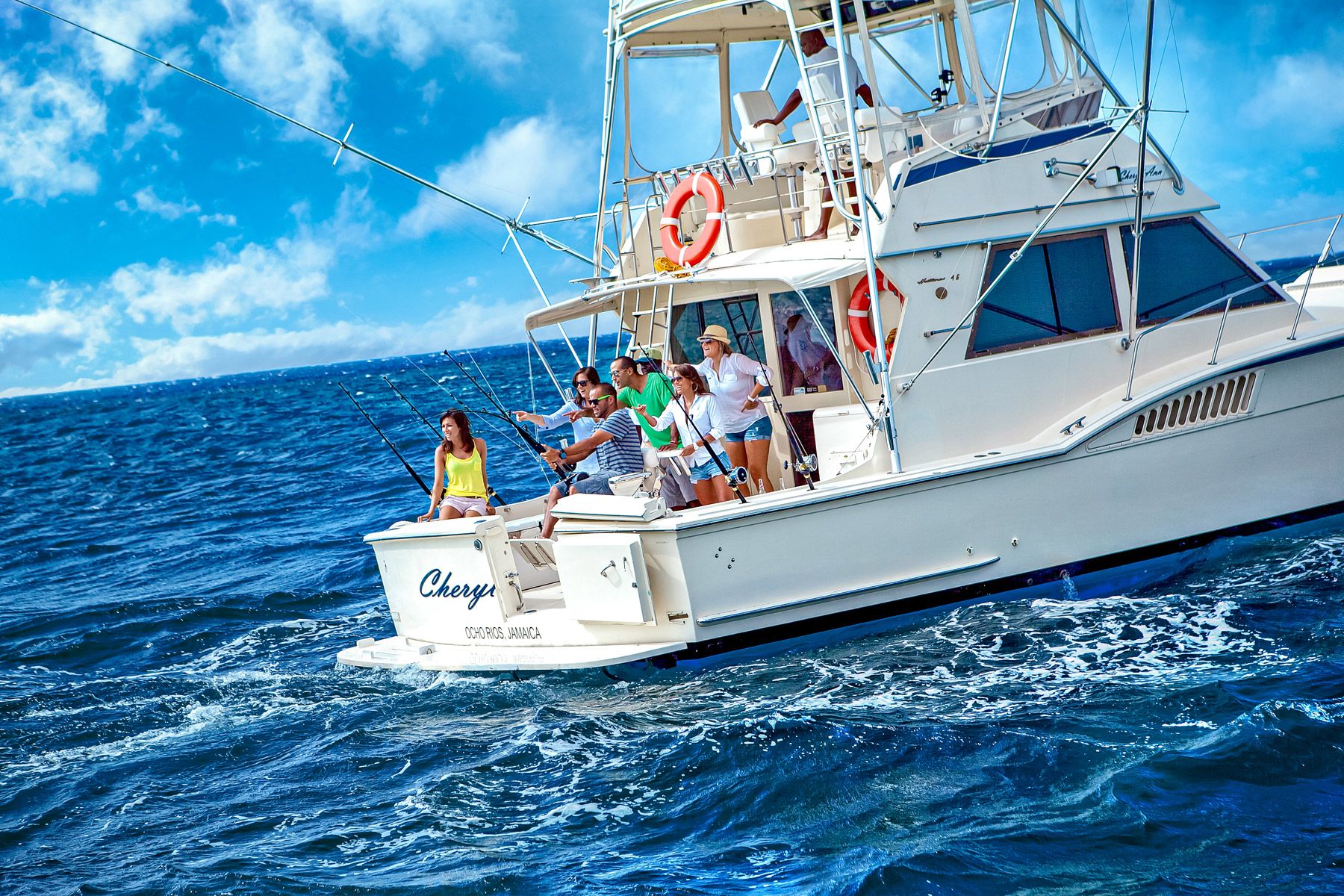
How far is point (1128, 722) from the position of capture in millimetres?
6164

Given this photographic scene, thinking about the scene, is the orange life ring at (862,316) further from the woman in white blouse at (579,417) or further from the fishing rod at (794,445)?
the woman in white blouse at (579,417)

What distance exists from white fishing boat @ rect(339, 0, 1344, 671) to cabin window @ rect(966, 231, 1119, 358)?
19mm

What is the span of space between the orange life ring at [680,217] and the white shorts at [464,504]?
2.22 metres

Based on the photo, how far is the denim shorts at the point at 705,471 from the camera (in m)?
7.85

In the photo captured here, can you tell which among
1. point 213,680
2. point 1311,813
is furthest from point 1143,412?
point 213,680

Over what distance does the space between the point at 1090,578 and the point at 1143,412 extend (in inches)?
44.8

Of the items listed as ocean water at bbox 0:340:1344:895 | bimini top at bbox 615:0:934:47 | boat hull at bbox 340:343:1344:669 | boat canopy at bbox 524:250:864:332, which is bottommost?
ocean water at bbox 0:340:1344:895

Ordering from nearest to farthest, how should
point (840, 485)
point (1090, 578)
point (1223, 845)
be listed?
point (1223, 845)
point (840, 485)
point (1090, 578)

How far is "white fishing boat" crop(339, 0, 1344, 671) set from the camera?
7.29 meters

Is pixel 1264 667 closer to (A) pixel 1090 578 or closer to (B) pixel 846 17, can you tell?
(A) pixel 1090 578

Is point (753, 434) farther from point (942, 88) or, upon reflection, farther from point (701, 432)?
point (942, 88)

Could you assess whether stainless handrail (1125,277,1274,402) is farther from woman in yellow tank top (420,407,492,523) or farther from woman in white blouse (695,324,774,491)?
woman in yellow tank top (420,407,492,523)

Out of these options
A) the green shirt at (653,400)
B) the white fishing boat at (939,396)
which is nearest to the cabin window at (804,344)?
the white fishing boat at (939,396)

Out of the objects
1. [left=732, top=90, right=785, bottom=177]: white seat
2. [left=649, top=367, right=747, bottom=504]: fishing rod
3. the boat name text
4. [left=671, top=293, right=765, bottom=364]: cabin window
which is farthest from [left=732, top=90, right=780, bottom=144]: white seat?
the boat name text
